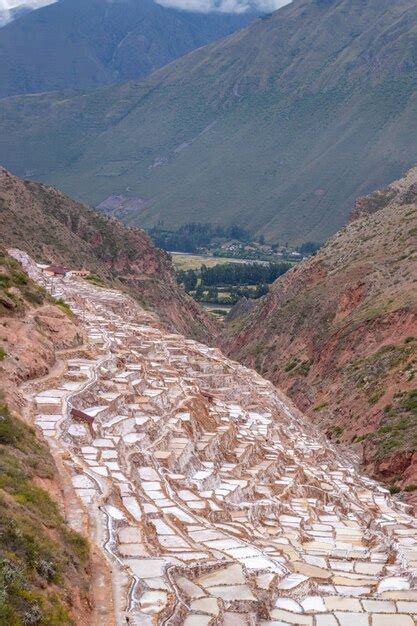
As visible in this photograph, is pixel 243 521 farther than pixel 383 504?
No

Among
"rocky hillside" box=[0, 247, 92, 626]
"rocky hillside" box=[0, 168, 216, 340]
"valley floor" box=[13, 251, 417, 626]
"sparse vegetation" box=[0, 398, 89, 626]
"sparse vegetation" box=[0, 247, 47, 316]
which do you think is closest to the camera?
"sparse vegetation" box=[0, 398, 89, 626]

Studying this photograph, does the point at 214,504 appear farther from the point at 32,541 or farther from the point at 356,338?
the point at 356,338

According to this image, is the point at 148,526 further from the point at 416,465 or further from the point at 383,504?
the point at 416,465

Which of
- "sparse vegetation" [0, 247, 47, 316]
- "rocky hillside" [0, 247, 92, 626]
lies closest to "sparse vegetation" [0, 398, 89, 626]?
"rocky hillside" [0, 247, 92, 626]

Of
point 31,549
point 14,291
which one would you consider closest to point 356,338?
point 14,291

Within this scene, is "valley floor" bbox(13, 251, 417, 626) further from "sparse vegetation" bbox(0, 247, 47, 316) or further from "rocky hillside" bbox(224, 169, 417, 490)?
"rocky hillside" bbox(224, 169, 417, 490)

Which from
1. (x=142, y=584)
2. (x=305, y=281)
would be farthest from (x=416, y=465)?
(x=305, y=281)
